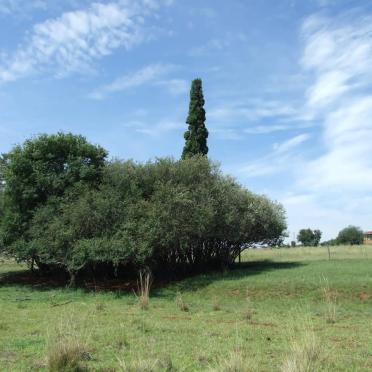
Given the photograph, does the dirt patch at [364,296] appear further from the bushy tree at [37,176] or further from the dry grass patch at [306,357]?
the bushy tree at [37,176]

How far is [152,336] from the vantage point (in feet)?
33.9

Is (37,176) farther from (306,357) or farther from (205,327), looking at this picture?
(306,357)

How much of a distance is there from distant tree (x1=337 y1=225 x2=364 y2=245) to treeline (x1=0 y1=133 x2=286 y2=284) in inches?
3965

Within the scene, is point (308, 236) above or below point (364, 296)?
above

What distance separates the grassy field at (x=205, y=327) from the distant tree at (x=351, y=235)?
4087 inches

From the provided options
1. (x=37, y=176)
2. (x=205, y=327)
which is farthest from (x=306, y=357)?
(x=37, y=176)

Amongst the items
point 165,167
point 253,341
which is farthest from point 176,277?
point 253,341

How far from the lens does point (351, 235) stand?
12369cm

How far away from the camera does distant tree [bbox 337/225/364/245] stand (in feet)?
400

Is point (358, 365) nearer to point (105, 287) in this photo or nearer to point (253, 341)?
point (253, 341)

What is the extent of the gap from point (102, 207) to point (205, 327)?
42.2 ft

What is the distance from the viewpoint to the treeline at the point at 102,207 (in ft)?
76.0

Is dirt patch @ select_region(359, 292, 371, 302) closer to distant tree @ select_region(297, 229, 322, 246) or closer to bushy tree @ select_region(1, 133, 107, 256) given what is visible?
bushy tree @ select_region(1, 133, 107, 256)

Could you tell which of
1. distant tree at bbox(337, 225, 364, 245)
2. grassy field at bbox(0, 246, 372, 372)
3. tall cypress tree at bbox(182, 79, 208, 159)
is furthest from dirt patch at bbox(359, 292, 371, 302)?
distant tree at bbox(337, 225, 364, 245)
